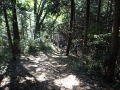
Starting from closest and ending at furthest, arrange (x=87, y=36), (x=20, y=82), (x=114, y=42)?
1. (x=20, y=82)
2. (x=114, y=42)
3. (x=87, y=36)

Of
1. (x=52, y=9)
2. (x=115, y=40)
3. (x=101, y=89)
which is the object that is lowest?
(x=101, y=89)

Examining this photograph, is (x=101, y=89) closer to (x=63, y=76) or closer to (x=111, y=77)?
(x=111, y=77)

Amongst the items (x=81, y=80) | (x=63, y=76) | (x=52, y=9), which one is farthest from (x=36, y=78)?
(x=52, y=9)

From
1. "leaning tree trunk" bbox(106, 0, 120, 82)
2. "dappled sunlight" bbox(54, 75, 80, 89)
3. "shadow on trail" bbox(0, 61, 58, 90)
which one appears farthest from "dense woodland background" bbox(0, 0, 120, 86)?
"shadow on trail" bbox(0, 61, 58, 90)

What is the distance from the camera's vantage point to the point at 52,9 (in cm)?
1165

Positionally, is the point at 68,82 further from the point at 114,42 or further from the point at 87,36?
the point at 87,36

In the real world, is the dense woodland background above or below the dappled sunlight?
above

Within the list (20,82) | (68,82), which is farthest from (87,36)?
(20,82)

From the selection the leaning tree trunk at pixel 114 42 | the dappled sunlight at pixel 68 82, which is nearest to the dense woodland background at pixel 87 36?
the leaning tree trunk at pixel 114 42

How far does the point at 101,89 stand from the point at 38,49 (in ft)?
41.2

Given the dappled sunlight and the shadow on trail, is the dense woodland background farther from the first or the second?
the shadow on trail

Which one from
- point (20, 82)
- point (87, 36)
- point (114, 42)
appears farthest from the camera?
point (87, 36)

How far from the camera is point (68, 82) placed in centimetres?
650

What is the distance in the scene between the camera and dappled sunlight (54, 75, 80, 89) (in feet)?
20.2
